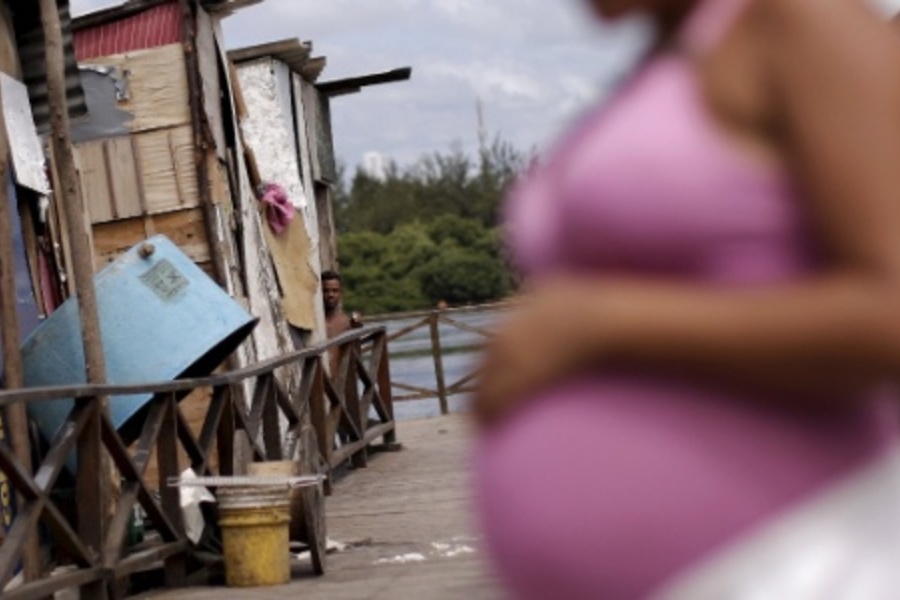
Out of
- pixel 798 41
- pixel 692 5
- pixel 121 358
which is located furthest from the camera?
pixel 121 358

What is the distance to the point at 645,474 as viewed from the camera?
204 centimetres

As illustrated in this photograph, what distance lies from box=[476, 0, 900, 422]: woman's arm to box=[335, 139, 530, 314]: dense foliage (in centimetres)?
4191

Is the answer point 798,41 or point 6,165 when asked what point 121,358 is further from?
point 798,41

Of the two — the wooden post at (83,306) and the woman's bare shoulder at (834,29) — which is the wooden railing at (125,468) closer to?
the wooden post at (83,306)

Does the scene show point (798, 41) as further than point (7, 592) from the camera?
No

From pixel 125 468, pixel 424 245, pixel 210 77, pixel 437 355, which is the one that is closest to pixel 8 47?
pixel 125 468

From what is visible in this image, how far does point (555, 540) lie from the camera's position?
210cm

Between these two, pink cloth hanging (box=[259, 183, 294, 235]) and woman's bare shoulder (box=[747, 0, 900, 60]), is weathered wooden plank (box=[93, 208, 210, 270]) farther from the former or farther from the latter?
woman's bare shoulder (box=[747, 0, 900, 60])

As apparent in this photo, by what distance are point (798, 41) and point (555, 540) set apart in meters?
0.54

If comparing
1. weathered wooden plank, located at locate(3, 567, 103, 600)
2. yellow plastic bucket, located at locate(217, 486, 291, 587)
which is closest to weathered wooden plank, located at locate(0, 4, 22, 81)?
yellow plastic bucket, located at locate(217, 486, 291, 587)

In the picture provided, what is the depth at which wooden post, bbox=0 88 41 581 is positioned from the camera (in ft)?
32.6

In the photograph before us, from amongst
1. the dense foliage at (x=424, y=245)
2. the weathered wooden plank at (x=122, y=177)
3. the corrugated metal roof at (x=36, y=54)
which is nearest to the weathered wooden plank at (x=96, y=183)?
the weathered wooden plank at (x=122, y=177)

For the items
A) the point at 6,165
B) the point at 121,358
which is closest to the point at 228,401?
the point at 121,358

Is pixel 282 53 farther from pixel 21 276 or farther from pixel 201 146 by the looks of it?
pixel 21 276
